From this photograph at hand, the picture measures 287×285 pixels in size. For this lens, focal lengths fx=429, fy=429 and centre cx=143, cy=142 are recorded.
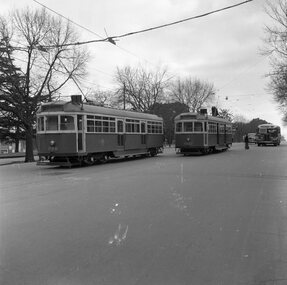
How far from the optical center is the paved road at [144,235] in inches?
200

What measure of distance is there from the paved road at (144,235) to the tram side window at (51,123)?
331 inches

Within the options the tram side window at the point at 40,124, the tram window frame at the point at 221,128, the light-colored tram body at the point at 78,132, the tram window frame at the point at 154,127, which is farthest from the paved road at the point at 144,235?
the tram window frame at the point at 221,128

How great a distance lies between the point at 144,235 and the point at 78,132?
48.1 feet

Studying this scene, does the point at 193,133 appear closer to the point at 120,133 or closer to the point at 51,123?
the point at 120,133

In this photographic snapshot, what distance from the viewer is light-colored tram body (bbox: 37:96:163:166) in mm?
20781

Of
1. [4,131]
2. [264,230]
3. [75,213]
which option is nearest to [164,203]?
[75,213]

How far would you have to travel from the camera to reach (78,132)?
21.1m

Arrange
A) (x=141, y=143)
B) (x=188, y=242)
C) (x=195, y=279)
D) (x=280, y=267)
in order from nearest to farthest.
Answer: (x=195, y=279) < (x=280, y=267) < (x=188, y=242) < (x=141, y=143)

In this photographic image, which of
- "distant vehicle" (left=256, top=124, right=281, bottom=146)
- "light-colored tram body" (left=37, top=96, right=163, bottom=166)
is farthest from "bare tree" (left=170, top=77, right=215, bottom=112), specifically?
"light-colored tram body" (left=37, top=96, right=163, bottom=166)

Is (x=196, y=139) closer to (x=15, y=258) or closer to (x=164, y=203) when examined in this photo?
(x=164, y=203)

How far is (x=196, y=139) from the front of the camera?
3144 centimetres

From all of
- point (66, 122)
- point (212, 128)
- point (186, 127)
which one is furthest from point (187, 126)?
point (66, 122)

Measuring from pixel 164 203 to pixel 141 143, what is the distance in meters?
18.7

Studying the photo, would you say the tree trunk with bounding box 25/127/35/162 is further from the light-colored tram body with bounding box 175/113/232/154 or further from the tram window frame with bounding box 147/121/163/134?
the light-colored tram body with bounding box 175/113/232/154
